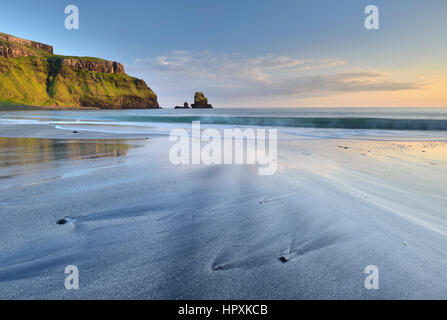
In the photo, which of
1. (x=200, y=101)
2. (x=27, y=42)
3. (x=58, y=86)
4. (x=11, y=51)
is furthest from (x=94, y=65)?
(x=200, y=101)

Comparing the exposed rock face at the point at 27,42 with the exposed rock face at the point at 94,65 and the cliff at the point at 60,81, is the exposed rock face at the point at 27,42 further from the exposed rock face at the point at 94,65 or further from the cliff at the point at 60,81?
the exposed rock face at the point at 94,65

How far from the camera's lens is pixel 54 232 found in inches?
65.4

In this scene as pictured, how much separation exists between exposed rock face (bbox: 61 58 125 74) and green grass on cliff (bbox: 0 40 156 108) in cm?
312

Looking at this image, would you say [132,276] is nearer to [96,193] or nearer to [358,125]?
[96,193]

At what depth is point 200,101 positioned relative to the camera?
122m

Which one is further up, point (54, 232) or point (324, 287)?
point (54, 232)

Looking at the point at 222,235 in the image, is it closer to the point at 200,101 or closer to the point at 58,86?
the point at 200,101

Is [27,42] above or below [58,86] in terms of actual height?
above

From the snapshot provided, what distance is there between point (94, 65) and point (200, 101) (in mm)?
74749

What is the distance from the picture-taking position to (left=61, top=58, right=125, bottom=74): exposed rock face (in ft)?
398

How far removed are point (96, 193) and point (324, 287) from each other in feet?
8.39

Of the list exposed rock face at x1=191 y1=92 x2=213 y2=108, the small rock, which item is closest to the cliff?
exposed rock face at x1=191 y1=92 x2=213 y2=108

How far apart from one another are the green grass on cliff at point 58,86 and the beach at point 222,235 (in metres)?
122
